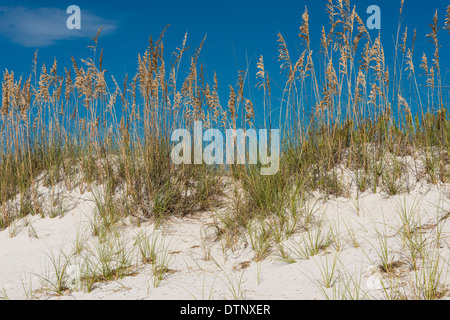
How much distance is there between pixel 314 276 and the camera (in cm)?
301

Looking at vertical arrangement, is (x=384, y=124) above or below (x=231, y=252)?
above

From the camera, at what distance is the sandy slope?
9.52 feet

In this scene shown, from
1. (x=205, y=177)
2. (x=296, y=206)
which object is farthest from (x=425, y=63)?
(x=205, y=177)

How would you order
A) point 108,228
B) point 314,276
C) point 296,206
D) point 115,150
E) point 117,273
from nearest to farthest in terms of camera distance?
point 314,276 < point 117,273 < point 296,206 < point 108,228 < point 115,150

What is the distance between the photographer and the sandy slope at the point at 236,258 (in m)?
2.90

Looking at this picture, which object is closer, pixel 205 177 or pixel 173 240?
pixel 173 240

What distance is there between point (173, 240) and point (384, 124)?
2799mm

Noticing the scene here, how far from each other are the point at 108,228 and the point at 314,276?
8.42 ft

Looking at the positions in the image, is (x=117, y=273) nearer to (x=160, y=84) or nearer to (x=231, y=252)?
(x=231, y=252)

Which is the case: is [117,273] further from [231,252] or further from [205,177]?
[205,177]

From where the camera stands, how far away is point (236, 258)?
371 cm
